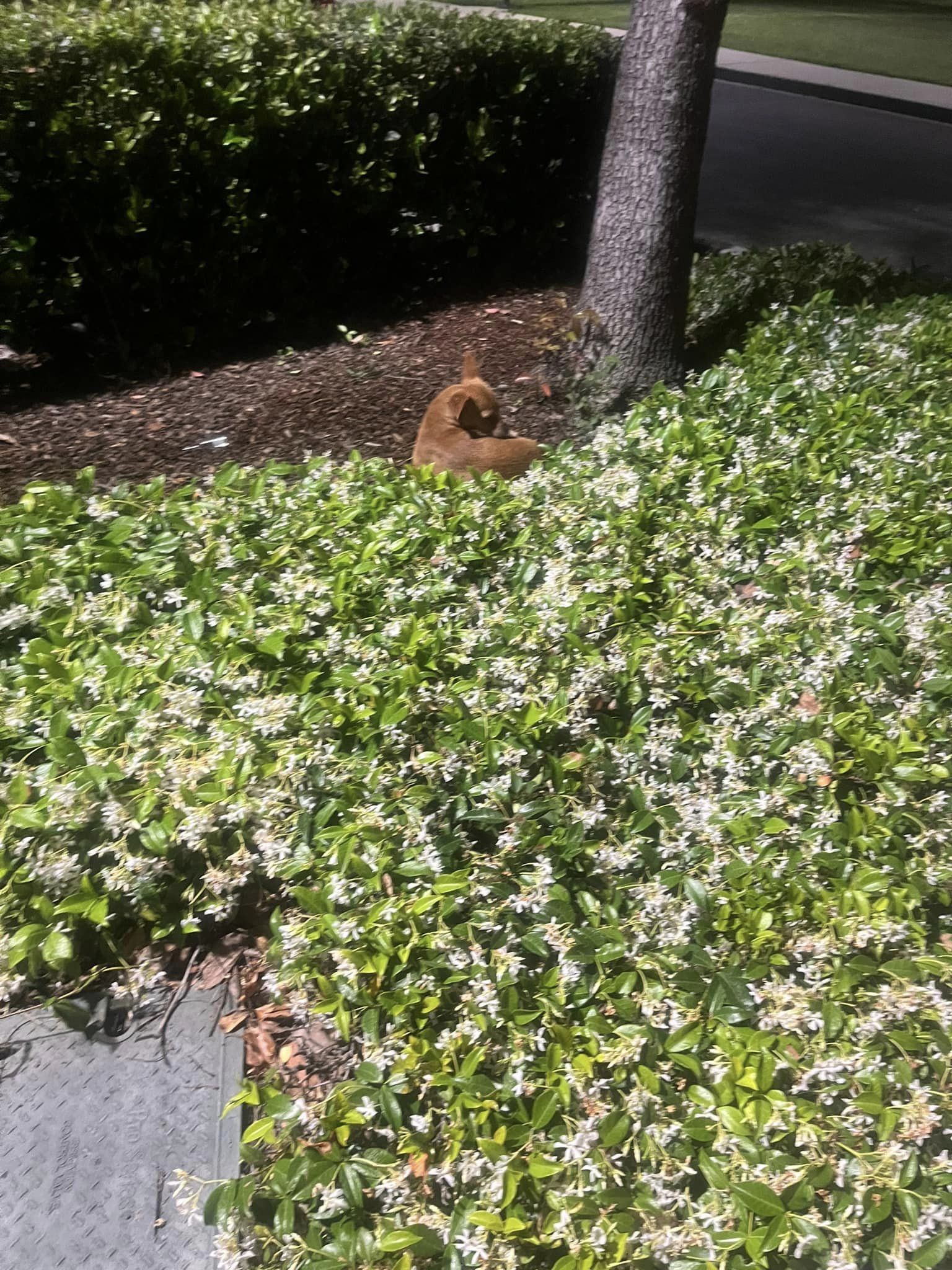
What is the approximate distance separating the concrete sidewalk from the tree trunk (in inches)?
385

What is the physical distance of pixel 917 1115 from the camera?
66.7 inches

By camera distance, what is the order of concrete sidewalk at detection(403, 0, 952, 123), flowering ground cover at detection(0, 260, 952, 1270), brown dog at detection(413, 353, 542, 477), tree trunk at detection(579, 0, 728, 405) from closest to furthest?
flowering ground cover at detection(0, 260, 952, 1270) < brown dog at detection(413, 353, 542, 477) < tree trunk at detection(579, 0, 728, 405) < concrete sidewalk at detection(403, 0, 952, 123)

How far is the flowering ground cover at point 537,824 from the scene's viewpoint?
1696 millimetres

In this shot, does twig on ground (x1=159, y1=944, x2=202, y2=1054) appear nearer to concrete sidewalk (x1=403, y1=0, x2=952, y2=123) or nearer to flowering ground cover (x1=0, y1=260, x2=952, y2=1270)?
flowering ground cover (x1=0, y1=260, x2=952, y2=1270)

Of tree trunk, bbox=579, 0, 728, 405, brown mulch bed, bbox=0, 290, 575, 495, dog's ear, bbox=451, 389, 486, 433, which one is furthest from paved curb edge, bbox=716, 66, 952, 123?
dog's ear, bbox=451, 389, 486, 433

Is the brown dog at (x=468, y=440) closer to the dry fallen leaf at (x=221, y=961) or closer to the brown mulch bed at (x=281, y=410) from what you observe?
the brown mulch bed at (x=281, y=410)

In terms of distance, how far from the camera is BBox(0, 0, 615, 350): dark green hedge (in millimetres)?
4977

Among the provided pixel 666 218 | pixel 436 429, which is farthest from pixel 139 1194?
pixel 666 218

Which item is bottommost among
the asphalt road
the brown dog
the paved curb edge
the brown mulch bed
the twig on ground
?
the twig on ground

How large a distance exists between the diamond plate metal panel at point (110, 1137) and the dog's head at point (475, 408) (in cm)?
265

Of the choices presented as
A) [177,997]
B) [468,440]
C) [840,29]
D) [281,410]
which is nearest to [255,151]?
[281,410]

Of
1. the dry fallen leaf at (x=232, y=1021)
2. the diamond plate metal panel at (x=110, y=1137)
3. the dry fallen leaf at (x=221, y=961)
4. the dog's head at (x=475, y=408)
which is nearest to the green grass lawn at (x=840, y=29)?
the dog's head at (x=475, y=408)

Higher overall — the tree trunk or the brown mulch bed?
the tree trunk

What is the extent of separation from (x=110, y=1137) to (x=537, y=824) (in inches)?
43.1
